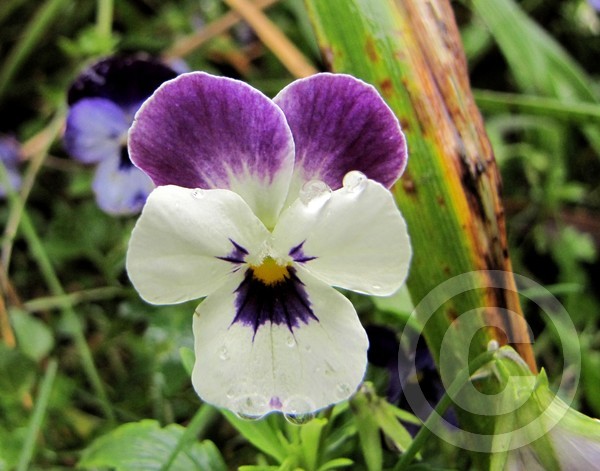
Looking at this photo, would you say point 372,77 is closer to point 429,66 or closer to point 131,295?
point 429,66

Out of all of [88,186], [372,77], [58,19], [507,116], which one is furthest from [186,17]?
[372,77]

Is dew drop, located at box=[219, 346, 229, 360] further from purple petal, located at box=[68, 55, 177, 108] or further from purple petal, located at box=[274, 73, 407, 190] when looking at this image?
purple petal, located at box=[68, 55, 177, 108]

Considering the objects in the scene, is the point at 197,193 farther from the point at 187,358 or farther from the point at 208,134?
the point at 187,358

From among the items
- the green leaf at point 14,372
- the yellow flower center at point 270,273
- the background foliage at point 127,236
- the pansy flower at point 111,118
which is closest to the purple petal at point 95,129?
the pansy flower at point 111,118

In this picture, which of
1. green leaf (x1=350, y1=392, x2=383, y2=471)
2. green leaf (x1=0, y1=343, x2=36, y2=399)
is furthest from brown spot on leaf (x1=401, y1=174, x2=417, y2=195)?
green leaf (x1=0, y1=343, x2=36, y2=399)

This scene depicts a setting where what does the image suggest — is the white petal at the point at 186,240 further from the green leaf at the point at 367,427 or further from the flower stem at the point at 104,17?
the flower stem at the point at 104,17
